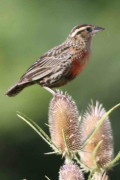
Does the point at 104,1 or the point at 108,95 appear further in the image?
the point at 104,1

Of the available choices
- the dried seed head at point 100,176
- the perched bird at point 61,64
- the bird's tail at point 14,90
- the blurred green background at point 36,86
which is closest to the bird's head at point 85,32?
the perched bird at point 61,64

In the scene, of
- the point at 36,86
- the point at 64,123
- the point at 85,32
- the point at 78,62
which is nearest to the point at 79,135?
the point at 64,123

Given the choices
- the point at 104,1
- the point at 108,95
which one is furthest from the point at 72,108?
the point at 104,1

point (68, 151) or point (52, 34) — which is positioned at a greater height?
point (52, 34)

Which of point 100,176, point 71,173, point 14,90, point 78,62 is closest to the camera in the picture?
point 71,173

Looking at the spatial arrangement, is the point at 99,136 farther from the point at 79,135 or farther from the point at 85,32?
the point at 85,32

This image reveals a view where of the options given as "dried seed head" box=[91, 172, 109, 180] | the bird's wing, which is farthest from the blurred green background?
"dried seed head" box=[91, 172, 109, 180]

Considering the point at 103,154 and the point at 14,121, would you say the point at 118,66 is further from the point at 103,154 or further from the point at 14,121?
the point at 103,154
